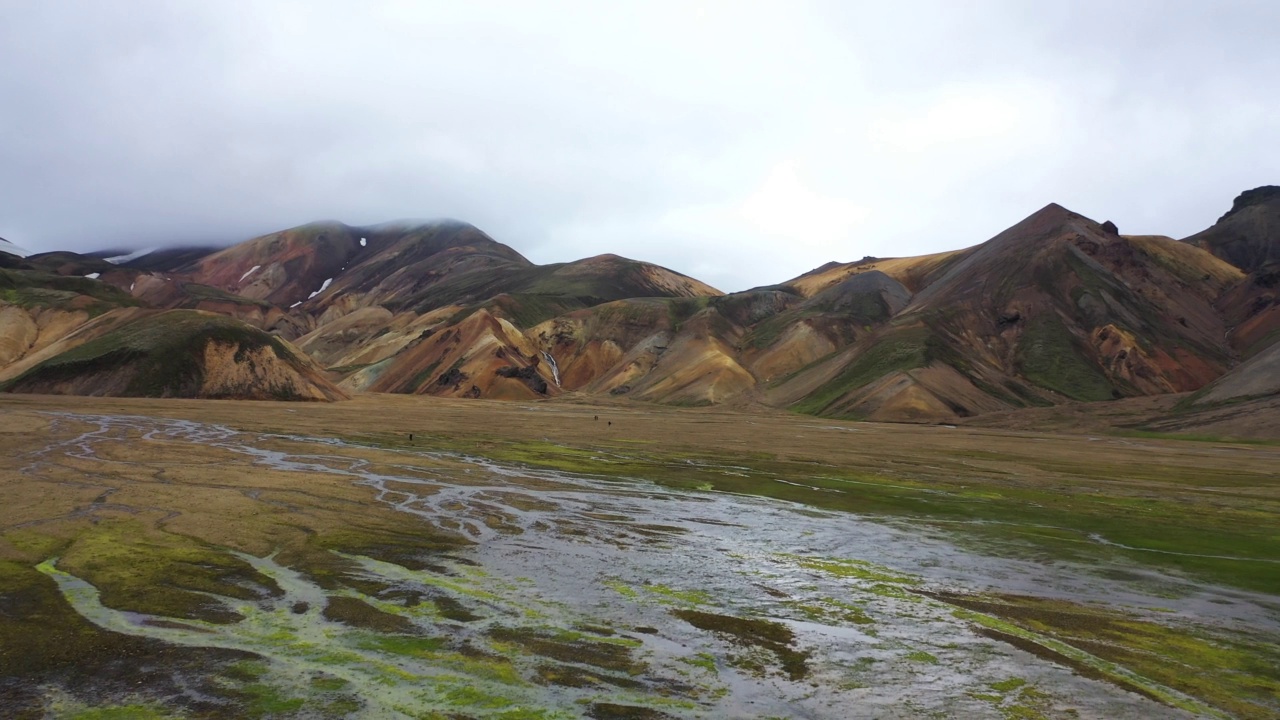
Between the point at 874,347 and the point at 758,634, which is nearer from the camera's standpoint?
the point at 758,634

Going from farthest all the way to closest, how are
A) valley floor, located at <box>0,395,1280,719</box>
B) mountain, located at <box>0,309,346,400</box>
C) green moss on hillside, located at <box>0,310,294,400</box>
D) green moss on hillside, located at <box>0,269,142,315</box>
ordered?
green moss on hillside, located at <box>0,269,142,315</box> < green moss on hillside, located at <box>0,310,294,400</box> < mountain, located at <box>0,309,346,400</box> < valley floor, located at <box>0,395,1280,719</box>

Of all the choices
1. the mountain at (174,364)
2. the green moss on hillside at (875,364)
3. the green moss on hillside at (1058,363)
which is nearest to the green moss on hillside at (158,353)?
the mountain at (174,364)

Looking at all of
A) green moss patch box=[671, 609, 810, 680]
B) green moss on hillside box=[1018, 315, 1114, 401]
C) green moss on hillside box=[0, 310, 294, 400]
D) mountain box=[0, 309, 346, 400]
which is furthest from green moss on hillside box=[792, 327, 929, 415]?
green moss patch box=[671, 609, 810, 680]

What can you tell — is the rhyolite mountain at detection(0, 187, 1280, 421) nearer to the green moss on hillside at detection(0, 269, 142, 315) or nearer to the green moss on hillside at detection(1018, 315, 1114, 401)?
the green moss on hillside at detection(1018, 315, 1114, 401)

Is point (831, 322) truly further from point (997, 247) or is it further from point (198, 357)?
point (198, 357)

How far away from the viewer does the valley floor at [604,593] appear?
1226cm

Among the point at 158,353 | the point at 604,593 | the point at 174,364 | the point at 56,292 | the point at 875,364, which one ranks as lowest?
the point at 604,593

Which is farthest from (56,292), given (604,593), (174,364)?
(604,593)

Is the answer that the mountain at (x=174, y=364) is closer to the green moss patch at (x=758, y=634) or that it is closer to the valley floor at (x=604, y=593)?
the valley floor at (x=604, y=593)

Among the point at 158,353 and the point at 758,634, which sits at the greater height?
the point at 158,353

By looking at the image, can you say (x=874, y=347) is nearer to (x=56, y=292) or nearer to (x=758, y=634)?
(x=758, y=634)

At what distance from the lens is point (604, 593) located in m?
18.3

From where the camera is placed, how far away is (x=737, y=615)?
17203mm

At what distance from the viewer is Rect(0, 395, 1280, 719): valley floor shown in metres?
12.3
